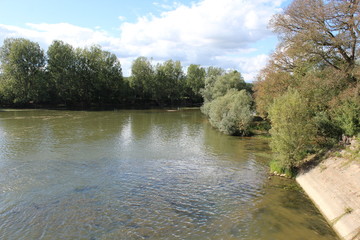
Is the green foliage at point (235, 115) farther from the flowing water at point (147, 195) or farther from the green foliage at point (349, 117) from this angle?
the green foliage at point (349, 117)

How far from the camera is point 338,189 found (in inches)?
659

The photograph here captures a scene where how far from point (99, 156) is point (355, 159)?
22.6 m

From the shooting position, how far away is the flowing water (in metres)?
14.2

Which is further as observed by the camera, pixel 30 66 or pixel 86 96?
pixel 86 96

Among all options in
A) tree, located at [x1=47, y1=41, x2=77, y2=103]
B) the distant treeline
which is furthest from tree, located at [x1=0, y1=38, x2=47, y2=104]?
tree, located at [x1=47, y1=41, x2=77, y2=103]

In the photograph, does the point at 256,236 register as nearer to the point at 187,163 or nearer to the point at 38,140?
the point at 187,163

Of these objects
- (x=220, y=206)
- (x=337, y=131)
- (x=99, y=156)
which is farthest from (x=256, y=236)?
(x=99, y=156)

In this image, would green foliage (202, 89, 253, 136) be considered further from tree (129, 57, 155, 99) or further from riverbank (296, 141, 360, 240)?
tree (129, 57, 155, 99)

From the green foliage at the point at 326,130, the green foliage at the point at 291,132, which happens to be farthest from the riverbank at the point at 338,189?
the green foliage at the point at 326,130

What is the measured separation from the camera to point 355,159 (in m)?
18.6

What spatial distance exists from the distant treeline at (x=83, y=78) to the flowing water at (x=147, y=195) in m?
51.3

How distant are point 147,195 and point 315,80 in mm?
20362

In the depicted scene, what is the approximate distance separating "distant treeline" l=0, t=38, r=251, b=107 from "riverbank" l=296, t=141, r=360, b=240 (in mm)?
56124

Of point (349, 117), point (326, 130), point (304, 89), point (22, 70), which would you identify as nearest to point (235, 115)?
point (304, 89)
